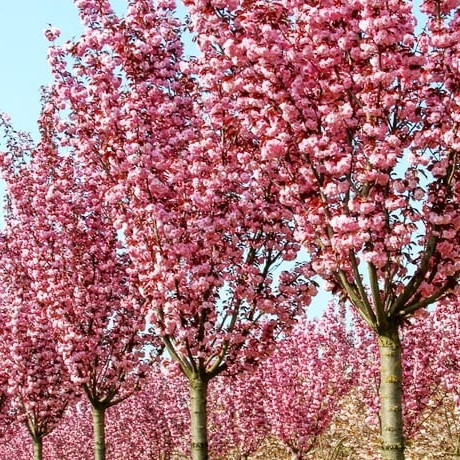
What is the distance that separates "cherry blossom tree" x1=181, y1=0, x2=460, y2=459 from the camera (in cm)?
938

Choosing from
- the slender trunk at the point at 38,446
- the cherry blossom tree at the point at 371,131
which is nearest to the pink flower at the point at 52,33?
the cherry blossom tree at the point at 371,131

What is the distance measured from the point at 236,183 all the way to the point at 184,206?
951 mm

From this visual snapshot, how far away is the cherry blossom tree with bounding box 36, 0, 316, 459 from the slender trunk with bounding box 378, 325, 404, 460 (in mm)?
2762

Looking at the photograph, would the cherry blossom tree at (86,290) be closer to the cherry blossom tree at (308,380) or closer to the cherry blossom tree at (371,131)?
the cherry blossom tree at (308,380)

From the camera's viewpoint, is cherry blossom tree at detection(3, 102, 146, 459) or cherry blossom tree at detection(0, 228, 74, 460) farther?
cherry blossom tree at detection(0, 228, 74, 460)

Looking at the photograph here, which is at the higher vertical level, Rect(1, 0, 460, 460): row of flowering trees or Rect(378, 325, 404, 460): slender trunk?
Rect(1, 0, 460, 460): row of flowering trees

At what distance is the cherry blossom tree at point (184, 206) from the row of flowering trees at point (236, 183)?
0.12 feet

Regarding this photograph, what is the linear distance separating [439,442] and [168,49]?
17474mm

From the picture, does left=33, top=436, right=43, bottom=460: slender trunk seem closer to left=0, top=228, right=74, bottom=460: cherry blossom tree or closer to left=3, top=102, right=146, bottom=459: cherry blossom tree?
left=0, top=228, right=74, bottom=460: cherry blossom tree

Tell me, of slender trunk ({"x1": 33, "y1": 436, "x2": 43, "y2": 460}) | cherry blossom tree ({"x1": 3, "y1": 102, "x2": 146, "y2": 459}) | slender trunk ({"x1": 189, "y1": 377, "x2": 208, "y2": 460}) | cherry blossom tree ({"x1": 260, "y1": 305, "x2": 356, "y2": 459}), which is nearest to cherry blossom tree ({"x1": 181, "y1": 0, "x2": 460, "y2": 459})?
slender trunk ({"x1": 189, "y1": 377, "x2": 208, "y2": 460})

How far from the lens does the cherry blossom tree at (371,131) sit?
9.38 m

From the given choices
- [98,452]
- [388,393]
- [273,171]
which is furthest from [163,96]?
[98,452]

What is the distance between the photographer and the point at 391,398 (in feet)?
31.9

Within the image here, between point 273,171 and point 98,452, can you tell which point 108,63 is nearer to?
point 273,171
